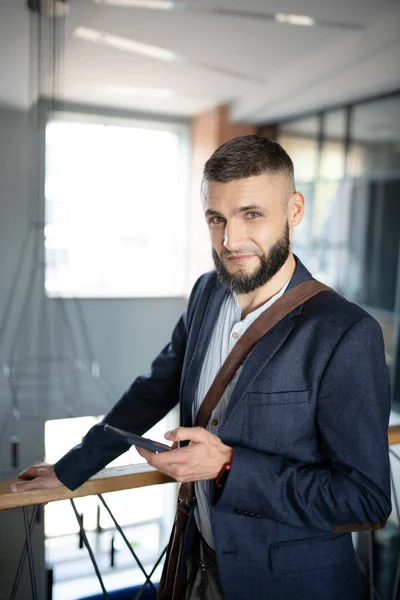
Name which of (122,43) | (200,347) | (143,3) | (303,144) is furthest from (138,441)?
(303,144)

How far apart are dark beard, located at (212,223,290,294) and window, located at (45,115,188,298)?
6.72m

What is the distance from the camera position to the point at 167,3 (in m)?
4.03

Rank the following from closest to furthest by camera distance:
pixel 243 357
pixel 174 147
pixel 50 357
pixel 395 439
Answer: pixel 243 357 < pixel 395 439 < pixel 50 357 < pixel 174 147

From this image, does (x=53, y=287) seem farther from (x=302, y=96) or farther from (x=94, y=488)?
(x=94, y=488)

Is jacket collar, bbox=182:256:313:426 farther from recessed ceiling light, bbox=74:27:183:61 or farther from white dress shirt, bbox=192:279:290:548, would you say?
recessed ceiling light, bbox=74:27:183:61

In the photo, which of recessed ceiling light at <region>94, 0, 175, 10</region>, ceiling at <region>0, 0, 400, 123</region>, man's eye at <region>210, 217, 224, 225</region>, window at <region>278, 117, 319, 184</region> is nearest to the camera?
man's eye at <region>210, 217, 224, 225</region>

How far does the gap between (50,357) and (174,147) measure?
3638 mm

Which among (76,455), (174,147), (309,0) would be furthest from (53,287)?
(76,455)

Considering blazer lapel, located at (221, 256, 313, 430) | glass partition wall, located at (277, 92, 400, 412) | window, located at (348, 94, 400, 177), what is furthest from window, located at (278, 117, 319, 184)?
blazer lapel, located at (221, 256, 313, 430)

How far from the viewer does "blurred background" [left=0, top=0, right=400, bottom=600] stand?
459cm

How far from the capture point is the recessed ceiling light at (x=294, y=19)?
430 cm

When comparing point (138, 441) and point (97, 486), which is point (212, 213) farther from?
point (97, 486)

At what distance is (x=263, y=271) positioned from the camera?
106 centimetres

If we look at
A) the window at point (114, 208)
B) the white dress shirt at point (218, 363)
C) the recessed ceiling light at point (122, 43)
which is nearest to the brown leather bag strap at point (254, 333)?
the white dress shirt at point (218, 363)
